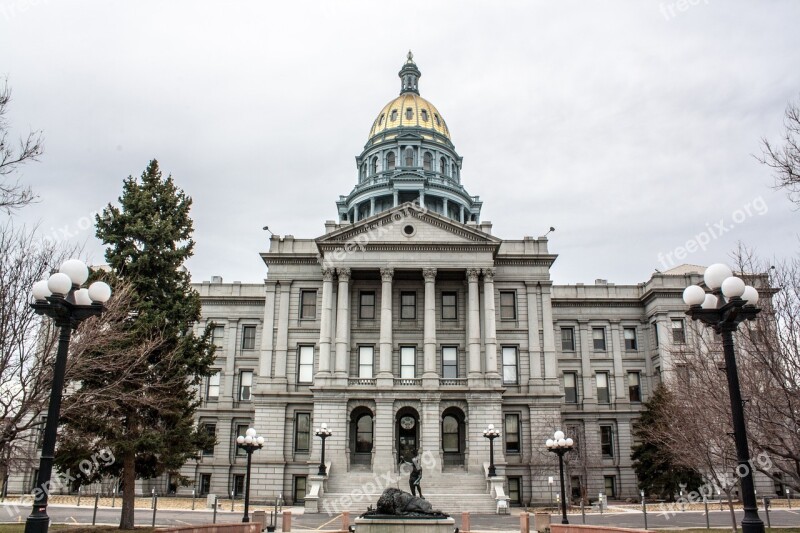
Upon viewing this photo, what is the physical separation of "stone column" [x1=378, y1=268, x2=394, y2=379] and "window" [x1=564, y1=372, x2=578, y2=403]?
18441 mm

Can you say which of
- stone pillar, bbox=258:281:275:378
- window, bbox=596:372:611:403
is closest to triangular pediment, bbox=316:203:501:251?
stone pillar, bbox=258:281:275:378

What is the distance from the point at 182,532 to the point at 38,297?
8046mm

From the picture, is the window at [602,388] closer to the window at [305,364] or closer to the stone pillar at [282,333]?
the window at [305,364]

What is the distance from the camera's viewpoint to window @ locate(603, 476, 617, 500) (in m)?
52.4

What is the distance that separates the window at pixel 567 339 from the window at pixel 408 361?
15.6m

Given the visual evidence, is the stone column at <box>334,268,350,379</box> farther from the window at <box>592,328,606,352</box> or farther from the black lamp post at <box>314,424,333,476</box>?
the window at <box>592,328,606,352</box>

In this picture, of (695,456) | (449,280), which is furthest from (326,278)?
(695,456)

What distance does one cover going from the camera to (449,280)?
4922 centimetres

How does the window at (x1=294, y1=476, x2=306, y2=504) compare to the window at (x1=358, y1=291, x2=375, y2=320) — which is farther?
the window at (x1=358, y1=291, x2=375, y2=320)

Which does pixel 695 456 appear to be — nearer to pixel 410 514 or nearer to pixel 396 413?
pixel 410 514

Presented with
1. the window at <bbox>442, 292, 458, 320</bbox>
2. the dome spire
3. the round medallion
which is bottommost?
the round medallion

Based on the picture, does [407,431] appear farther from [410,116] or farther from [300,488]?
[410,116]

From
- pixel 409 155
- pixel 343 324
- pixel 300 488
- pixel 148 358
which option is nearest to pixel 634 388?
pixel 343 324

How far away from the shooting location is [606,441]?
178ft
